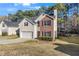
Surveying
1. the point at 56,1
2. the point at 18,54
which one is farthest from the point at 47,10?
the point at 18,54

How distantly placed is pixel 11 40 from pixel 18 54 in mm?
216

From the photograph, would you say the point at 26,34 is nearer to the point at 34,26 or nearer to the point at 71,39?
the point at 34,26

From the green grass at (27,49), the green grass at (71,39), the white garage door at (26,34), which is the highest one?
the white garage door at (26,34)

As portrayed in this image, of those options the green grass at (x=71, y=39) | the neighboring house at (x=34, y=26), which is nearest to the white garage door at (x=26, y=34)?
the neighboring house at (x=34, y=26)

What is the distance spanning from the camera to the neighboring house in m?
8.74

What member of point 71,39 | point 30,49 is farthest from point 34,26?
point 71,39

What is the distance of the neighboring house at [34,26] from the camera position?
8.74 metres

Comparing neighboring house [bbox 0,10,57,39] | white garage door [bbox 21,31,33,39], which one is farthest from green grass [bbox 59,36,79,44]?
white garage door [bbox 21,31,33,39]

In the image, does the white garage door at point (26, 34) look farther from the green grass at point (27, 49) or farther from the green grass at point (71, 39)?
the green grass at point (71, 39)

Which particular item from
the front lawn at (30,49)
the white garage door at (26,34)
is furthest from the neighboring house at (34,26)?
the front lawn at (30,49)

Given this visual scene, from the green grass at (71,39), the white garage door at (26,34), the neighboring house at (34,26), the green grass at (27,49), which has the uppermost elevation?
the neighboring house at (34,26)

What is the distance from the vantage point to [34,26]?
880 cm

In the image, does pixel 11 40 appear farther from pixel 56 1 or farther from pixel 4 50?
pixel 56 1

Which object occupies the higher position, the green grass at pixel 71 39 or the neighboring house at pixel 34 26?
the neighboring house at pixel 34 26
